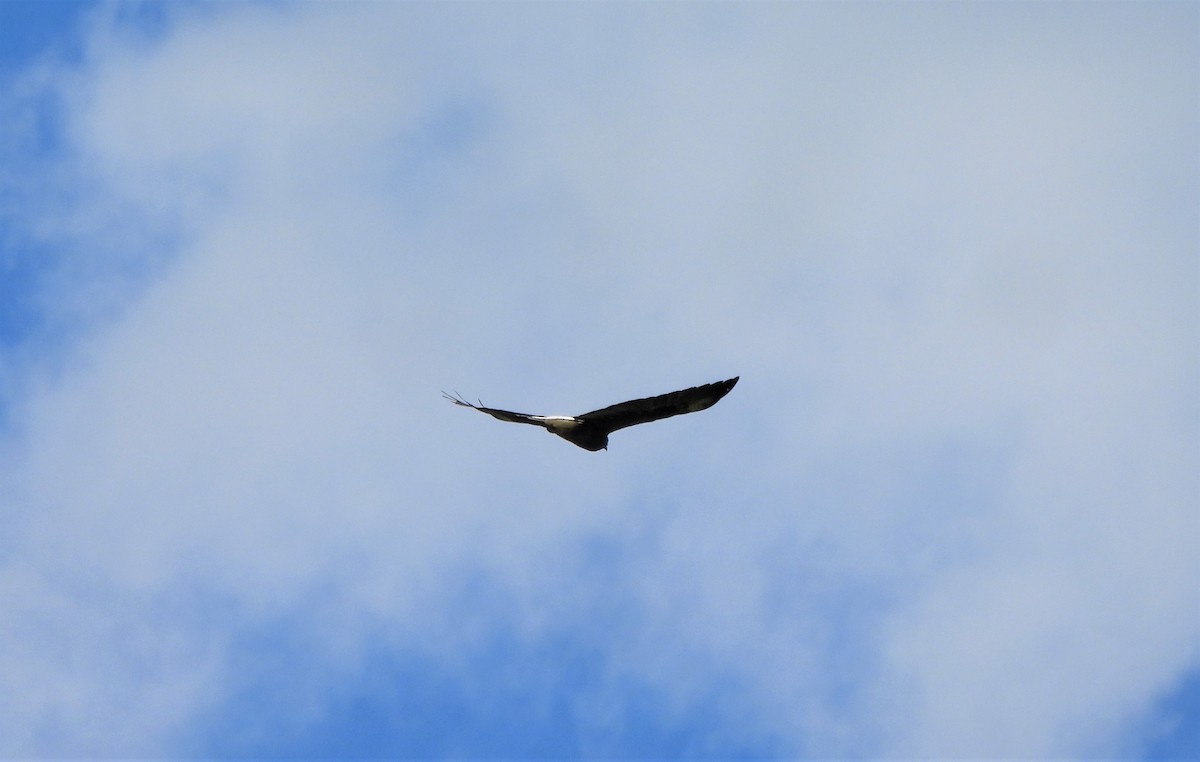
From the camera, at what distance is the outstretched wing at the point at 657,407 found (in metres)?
33.2

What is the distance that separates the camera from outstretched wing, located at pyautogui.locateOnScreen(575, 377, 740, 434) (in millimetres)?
33219

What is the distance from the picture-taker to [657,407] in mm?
33812

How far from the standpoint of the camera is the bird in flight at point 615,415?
1312 inches

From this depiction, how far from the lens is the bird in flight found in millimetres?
33312

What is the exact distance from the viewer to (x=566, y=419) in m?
34.5

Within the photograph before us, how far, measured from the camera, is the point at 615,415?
34281 millimetres

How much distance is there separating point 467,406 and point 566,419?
2.54m

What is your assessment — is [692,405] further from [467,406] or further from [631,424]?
[467,406]

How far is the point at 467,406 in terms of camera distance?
3488 cm

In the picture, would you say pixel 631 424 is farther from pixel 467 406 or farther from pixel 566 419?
pixel 467 406

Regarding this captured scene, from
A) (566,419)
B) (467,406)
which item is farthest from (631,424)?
(467,406)

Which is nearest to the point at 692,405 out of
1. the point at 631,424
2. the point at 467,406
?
the point at 631,424

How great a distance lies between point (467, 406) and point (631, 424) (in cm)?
413

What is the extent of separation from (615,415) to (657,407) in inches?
44.8
